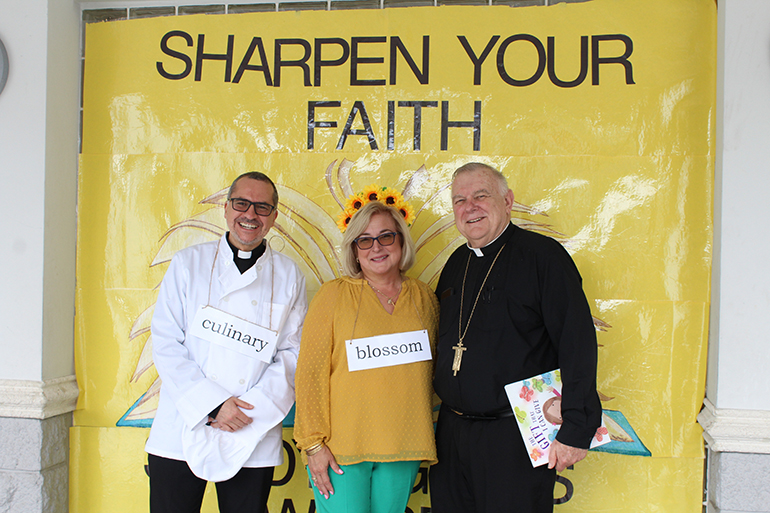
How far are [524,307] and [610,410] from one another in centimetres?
115

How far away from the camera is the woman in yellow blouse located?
189 cm

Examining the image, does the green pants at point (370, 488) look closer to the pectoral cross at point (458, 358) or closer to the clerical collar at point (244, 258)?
the pectoral cross at point (458, 358)

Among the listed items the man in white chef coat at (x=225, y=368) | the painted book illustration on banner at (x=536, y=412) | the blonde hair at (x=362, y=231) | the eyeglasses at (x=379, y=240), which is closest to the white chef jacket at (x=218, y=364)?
the man in white chef coat at (x=225, y=368)

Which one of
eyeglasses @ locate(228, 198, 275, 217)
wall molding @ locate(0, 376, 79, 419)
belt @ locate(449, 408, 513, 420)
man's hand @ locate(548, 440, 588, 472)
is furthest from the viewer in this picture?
wall molding @ locate(0, 376, 79, 419)

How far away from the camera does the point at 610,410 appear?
2578 mm

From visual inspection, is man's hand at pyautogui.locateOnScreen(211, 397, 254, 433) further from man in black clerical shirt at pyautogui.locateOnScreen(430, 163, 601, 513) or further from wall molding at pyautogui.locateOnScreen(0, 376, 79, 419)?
wall molding at pyautogui.locateOnScreen(0, 376, 79, 419)

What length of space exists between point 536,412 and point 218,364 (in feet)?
4.25

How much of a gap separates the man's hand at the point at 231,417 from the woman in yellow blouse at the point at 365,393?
0.23 metres

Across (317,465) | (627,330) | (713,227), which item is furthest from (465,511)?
(713,227)

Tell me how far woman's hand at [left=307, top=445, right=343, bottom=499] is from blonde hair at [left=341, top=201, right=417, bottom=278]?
2.41 ft

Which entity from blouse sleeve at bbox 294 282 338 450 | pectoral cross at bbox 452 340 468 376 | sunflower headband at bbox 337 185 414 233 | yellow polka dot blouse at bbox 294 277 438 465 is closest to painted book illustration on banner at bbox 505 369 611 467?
pectoral cross at bbox 452 340 468 376

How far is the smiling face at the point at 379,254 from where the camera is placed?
2029 mm

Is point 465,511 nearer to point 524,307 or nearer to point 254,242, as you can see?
point 524,307

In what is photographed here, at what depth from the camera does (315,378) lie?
1.93 m
